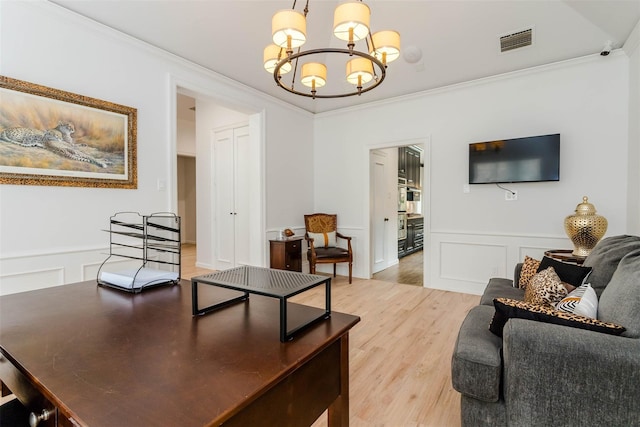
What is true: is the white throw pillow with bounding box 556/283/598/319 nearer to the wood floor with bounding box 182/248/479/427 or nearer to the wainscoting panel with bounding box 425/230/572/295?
the wood floor with bounding box 182/248/479/427

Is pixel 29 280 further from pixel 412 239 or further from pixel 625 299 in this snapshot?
pixel 412 239

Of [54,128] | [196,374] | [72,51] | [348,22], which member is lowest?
[196,374]

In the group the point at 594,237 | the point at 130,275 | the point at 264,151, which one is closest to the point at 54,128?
the point at 130,275

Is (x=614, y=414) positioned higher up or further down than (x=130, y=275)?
further down

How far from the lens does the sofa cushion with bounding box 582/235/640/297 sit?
176 cm

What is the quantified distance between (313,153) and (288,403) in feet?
15.5

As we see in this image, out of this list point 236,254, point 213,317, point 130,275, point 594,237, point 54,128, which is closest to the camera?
point 213,317

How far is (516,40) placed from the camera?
3137 mm

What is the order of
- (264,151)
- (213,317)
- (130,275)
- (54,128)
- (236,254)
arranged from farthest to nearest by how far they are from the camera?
(236,254), (264,151), (54,128), (130,275), (213,317)

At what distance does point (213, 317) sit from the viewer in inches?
40.6

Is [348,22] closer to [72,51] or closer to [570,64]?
[72,51]

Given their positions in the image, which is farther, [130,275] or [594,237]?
[594,237]

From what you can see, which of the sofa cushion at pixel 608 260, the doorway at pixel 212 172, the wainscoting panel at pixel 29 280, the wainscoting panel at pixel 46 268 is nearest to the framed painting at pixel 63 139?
the wainscoting panel at pixel 46 268

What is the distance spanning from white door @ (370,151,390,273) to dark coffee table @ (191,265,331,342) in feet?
12.8
